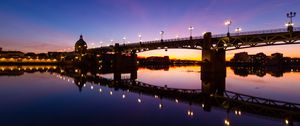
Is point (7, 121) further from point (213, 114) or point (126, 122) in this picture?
point (213, 114)

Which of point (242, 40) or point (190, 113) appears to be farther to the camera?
point (242, 40)

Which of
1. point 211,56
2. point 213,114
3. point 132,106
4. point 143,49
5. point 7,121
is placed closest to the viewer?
point 7,121

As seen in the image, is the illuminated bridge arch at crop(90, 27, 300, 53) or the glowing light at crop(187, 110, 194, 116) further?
the illuminated bridge arch at crop(90, 27, 300, 53)

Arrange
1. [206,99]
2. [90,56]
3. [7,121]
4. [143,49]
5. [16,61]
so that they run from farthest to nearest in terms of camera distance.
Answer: [16,61] → [90,56] → [143,49] → [206,99] → [7,121]

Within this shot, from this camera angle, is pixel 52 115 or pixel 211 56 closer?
pixel 52 115

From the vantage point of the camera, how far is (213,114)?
83.8ft

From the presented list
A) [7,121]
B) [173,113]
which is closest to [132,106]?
[173,113]

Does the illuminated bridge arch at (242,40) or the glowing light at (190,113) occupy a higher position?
the illuminated bridge arch at (242,40)

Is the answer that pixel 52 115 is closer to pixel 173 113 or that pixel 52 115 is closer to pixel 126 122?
pixel 126 122

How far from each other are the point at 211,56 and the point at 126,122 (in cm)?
6296

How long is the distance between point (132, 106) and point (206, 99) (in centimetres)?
981

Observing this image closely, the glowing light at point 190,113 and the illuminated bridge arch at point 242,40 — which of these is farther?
the illuminated bridge arch at point 242,40

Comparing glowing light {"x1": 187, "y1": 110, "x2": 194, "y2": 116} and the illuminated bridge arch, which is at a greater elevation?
the illuminated bridge arch

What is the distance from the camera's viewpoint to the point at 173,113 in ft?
85.1
